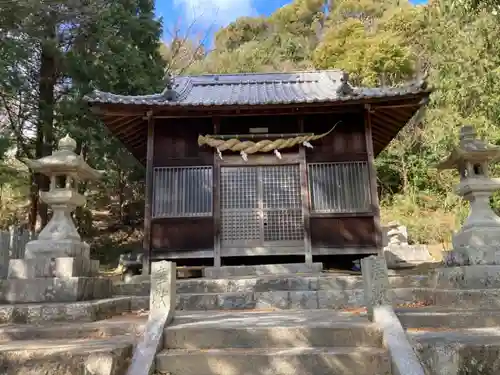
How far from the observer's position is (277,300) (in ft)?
20.4

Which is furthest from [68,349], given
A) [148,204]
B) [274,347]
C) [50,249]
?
[148,204]

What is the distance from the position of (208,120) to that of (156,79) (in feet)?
19.6

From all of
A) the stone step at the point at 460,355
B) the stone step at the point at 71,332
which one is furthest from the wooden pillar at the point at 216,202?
the stone step at the point at 460,355

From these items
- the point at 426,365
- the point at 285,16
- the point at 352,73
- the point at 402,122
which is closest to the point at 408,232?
the point at 402,122

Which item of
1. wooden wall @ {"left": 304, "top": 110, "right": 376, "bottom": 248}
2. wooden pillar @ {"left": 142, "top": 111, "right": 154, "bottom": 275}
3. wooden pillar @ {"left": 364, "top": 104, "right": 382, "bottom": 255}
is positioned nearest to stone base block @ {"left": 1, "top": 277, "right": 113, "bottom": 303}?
wooden pillar @ {"left": 142, "top": 111, "right": 154, "bottom": 275}

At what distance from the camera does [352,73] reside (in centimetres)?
2266

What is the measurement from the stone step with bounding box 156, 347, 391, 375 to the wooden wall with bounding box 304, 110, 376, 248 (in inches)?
202

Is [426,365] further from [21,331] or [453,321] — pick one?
[21,331]

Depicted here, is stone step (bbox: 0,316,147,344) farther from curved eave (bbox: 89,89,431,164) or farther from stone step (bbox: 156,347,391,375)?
curved eave (bbox: 89,89,431,164)

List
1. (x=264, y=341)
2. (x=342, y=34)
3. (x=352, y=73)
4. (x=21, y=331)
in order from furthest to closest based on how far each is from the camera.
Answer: (x=342, y=34), (x=352, y=73), (x=21, y=331), (x=264, y=341)

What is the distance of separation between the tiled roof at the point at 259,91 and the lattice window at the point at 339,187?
1511mm

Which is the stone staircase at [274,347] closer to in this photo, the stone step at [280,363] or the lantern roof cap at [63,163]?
the stone step at [280,363]

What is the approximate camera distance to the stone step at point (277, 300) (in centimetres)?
605

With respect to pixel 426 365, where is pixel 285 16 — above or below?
above
